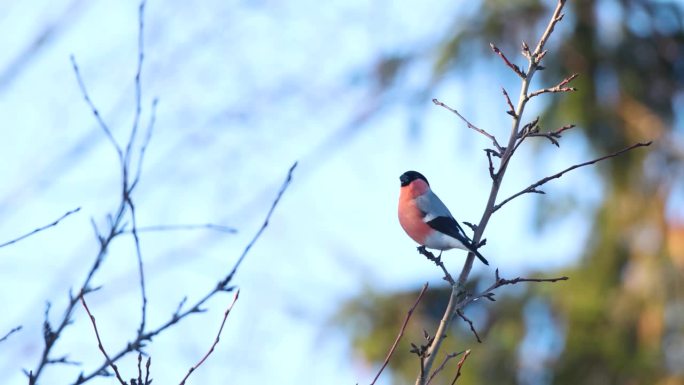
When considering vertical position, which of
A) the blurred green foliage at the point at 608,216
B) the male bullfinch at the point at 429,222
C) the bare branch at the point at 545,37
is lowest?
the bare branch at the point at 545,37

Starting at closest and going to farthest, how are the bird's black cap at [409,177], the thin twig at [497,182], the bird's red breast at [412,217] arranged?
the thin twig at [497,182], the bird's red breast at [412,217], the bird's black cap at [409,177]

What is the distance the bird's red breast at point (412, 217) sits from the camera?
11.0ft

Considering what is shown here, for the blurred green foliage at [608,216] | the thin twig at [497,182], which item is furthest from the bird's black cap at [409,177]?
the blurred green foliage at [608,216]

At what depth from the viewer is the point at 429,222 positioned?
3348 millimetres

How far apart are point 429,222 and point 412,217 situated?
7cm

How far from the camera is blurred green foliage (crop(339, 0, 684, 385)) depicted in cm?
734

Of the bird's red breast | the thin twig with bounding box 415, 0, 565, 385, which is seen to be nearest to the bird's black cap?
the bird's red breast

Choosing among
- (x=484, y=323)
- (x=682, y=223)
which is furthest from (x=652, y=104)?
(x=484, y=323)

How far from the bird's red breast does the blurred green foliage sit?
406 centimetres

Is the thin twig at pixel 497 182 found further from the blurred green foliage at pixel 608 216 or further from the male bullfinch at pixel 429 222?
the blurred green foliage at pixel 608 216

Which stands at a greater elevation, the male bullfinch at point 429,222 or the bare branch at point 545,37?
the male bullfinch at point 429,222

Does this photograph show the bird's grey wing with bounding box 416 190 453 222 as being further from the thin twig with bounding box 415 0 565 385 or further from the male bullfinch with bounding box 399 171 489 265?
the thin twig with bounding box 415 0 565 385

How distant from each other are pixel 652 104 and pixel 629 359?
193 cm

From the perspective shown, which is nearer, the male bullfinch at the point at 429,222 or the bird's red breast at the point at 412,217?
the male bullfinch at the point at 429,222
